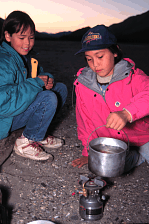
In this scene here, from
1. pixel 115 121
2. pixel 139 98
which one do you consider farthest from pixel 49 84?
pixel 115 121

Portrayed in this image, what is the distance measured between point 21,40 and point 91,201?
187cm

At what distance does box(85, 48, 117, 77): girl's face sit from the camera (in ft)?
7.77

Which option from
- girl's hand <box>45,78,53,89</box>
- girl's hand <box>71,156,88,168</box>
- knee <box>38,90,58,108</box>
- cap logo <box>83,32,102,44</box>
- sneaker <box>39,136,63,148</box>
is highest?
cap logo <box>83,32,102,44</box>

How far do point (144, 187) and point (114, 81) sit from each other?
1.17 meters

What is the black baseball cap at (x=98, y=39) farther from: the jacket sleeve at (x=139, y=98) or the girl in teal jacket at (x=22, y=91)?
the girl in teal jacket at (x=22, y=91)

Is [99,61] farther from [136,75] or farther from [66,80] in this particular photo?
[66,80]

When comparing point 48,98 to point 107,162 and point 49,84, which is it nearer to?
point 49,84

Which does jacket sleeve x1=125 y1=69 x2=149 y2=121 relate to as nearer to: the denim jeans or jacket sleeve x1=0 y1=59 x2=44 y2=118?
the denim jeans

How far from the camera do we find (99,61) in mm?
2398

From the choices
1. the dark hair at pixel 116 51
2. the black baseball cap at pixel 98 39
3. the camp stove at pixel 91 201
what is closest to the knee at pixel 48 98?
the black baseball cap at pixel 98 39

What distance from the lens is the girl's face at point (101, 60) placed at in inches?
93.3

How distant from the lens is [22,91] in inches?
99.2

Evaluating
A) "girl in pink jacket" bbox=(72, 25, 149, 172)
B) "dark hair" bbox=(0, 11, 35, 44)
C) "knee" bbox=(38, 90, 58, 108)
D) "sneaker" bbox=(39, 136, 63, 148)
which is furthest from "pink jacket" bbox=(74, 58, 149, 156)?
"dark hair" bbox=(0, 11, 35, 44)

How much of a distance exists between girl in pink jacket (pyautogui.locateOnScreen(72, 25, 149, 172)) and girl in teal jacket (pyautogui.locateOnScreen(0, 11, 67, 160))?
445 mm
